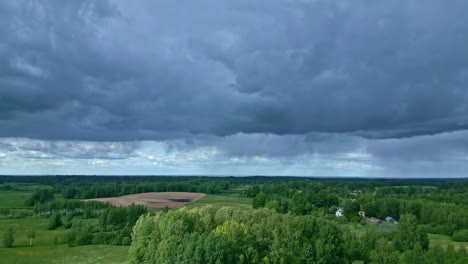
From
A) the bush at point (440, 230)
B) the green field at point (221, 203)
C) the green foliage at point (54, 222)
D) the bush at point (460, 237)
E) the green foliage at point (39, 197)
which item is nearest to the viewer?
the bush at point (460, 237)

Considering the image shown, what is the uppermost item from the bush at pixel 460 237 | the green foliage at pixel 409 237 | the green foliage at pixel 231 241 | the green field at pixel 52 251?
the green foliage at pixel 231 241

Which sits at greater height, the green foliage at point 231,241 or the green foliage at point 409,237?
the green foliage at point 231,241

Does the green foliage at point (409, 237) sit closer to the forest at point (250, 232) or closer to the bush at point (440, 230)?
the forest at point (250, 232)

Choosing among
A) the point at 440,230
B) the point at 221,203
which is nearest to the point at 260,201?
the point at 221,203

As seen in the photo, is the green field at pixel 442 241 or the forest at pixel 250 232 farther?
the green field at pixel 442 241

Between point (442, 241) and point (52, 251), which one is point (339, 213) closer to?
point (442, 241)

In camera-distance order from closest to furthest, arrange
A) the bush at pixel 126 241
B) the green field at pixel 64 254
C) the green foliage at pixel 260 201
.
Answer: the green field at pixel 64 254 < the bush at pixel 126 241 < the green foliage at pixel 260 201

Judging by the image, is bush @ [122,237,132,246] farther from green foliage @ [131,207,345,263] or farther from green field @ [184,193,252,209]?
green foliage @ [131,207,345,263]

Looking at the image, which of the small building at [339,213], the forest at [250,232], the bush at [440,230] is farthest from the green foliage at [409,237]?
the small building at [339,213]

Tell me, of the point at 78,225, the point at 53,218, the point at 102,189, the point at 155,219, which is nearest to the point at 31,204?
the point at 102,189

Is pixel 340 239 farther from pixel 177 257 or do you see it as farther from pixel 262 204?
pixel 262 204

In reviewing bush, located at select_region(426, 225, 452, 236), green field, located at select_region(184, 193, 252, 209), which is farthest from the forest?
green field, located at select_region(184, 193, 252, 209)
